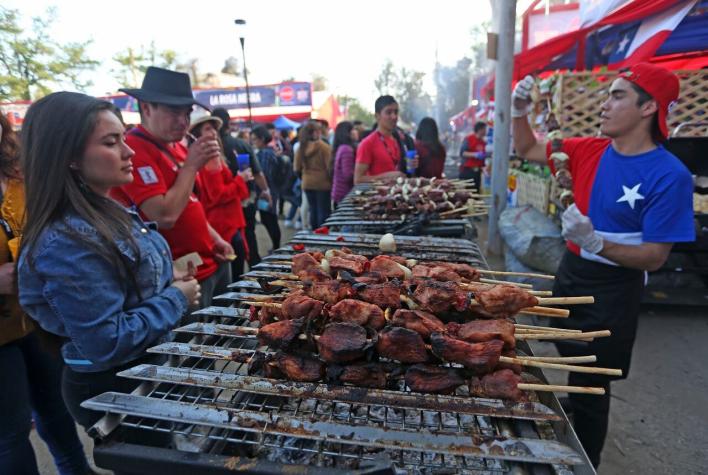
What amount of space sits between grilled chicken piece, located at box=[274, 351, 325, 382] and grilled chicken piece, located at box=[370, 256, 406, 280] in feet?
2.86

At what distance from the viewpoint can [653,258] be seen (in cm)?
254

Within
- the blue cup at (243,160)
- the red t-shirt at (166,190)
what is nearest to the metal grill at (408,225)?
the red t-shirt at (166,190)

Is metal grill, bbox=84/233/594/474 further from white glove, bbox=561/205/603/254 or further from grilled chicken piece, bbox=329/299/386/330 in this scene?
white glove, bbox=561/205/603/254

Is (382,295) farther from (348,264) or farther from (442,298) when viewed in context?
(348,264)

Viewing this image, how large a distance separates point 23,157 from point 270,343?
1.42 m

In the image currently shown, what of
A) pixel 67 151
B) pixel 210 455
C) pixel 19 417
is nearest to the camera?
pixel 210 455

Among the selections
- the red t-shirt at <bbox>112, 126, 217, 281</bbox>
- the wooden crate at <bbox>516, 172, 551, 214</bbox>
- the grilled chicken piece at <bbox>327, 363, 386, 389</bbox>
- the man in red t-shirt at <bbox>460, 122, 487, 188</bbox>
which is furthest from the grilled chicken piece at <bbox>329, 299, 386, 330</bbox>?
the man in red t-shirt at <bbox>460, 122, 487, 188</bbox>

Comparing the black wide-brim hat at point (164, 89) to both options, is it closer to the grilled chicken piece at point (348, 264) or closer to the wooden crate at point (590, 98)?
the grilled chicken piece at point (348, 264)

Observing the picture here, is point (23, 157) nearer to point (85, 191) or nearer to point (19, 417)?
point (85, 191)

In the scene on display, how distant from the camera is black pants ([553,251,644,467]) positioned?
278 centimetres

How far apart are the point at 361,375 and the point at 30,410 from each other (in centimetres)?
205

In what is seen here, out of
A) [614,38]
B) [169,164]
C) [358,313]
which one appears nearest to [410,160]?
[169,164]

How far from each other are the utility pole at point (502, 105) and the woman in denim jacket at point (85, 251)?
7.74 metres

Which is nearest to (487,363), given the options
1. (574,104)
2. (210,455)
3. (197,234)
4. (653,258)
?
(210,455)
